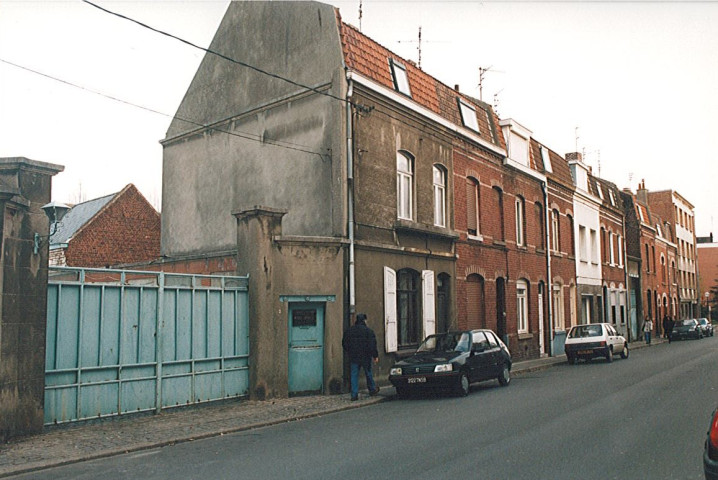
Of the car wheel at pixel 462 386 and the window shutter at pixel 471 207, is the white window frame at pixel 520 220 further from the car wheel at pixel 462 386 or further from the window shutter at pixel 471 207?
the car wheel at pixel 462 386

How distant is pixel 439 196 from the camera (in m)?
20.1

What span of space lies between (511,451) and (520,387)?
795 centimetres

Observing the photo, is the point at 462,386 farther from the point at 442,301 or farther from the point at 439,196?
the point at 439,196

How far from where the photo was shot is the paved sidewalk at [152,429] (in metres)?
8.41

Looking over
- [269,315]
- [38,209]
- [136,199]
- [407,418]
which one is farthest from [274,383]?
[136,199]

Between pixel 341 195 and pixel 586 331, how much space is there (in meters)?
13.3

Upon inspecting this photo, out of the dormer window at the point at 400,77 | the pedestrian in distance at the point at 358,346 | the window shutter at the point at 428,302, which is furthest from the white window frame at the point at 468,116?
the pedestrian in distance at the point at 358,346

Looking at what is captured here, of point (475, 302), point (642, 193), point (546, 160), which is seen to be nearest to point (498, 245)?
point (475, 302)

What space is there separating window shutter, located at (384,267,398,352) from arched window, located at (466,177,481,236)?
5578 millimetres

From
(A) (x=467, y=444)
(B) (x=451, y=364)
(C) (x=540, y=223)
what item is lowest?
(A) (x=467, y=444)

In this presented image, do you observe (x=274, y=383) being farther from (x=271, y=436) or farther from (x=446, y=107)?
(x=446, y=107)

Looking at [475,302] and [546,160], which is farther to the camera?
[546,160]

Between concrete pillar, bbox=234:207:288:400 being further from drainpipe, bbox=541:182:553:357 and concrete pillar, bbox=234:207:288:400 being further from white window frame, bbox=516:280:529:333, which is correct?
drainpipe, bbox=541:182:553:357

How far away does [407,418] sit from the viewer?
11.0 m
